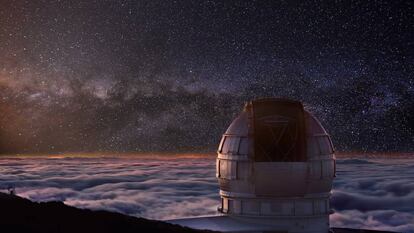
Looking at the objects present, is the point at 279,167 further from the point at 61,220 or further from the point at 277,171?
the point at 61,220

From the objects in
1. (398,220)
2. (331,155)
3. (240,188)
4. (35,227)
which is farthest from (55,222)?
(398,220)

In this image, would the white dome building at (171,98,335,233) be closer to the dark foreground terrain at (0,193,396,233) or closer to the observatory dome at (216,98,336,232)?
the observatory dome at (216,98,336,232)

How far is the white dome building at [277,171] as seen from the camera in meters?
22.5

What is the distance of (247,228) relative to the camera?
2302 cm

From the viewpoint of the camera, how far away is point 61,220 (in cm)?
2078

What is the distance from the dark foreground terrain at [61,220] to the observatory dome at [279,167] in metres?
2.93

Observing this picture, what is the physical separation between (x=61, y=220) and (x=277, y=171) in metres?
9.25

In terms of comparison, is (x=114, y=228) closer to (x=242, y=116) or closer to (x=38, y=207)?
(x=38, y=207)

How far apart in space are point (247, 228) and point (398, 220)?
191 ft

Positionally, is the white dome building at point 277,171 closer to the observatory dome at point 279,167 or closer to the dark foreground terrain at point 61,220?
the observatory dome at point 279,167

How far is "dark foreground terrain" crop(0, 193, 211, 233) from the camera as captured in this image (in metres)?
19.2

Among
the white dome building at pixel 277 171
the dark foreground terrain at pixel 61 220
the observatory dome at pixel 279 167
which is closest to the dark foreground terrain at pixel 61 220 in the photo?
the dark foreground terrain at pixel 61 220

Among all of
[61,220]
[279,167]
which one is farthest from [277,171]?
[61,220]

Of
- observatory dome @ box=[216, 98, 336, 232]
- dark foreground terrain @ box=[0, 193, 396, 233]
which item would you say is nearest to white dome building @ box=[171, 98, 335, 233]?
observatory dome @ box=[216, 98, 336, 232]
